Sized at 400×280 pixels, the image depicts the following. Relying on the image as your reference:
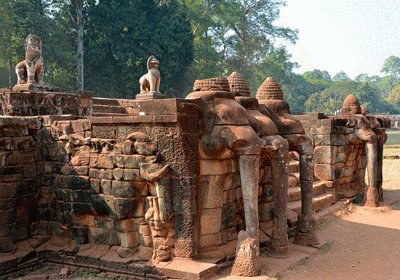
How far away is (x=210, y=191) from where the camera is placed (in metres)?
6.09

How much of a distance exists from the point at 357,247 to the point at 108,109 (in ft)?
27.0

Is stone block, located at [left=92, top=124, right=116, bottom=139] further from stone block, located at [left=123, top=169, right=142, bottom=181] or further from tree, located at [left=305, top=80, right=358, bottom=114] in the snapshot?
tree, located at [left=305, top=80, right=358, bottom=114]

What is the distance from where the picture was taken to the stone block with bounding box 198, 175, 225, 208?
19.9 feet

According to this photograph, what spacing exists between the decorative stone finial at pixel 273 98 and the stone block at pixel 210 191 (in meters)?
2.30

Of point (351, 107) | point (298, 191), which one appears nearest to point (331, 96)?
point (351, 107)

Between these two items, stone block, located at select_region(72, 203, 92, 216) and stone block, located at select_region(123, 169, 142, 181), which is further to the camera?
stone block, located at select_region(72, 203, 92, 216)

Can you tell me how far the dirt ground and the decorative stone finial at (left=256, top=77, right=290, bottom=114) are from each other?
8.33ft

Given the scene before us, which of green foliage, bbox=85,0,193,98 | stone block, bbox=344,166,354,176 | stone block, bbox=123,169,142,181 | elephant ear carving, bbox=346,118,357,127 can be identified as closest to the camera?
stone block, bbox=123,169,142,181

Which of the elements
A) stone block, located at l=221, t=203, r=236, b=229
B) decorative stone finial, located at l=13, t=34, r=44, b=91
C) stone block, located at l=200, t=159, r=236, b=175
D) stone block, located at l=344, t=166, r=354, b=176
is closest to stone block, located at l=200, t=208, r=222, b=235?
stone block, located at l=221, t=203, r=236, b=229

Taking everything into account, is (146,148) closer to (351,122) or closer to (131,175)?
(131,175)

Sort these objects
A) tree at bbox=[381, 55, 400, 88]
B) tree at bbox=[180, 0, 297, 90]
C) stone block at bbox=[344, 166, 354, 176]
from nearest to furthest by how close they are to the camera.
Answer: stone block at bbox=[344, 166, 354, 176] → tree at bbox=[180, 0, 297, 90] → tree at bbox=[381, 55, 400, 88]

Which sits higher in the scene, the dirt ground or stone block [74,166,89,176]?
stone block [74,166,89,176]

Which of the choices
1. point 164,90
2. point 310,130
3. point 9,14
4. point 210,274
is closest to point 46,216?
point 210,274

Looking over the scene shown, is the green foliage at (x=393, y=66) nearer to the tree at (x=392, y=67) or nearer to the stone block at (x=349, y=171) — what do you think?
the tree at (x=392, y=67)
